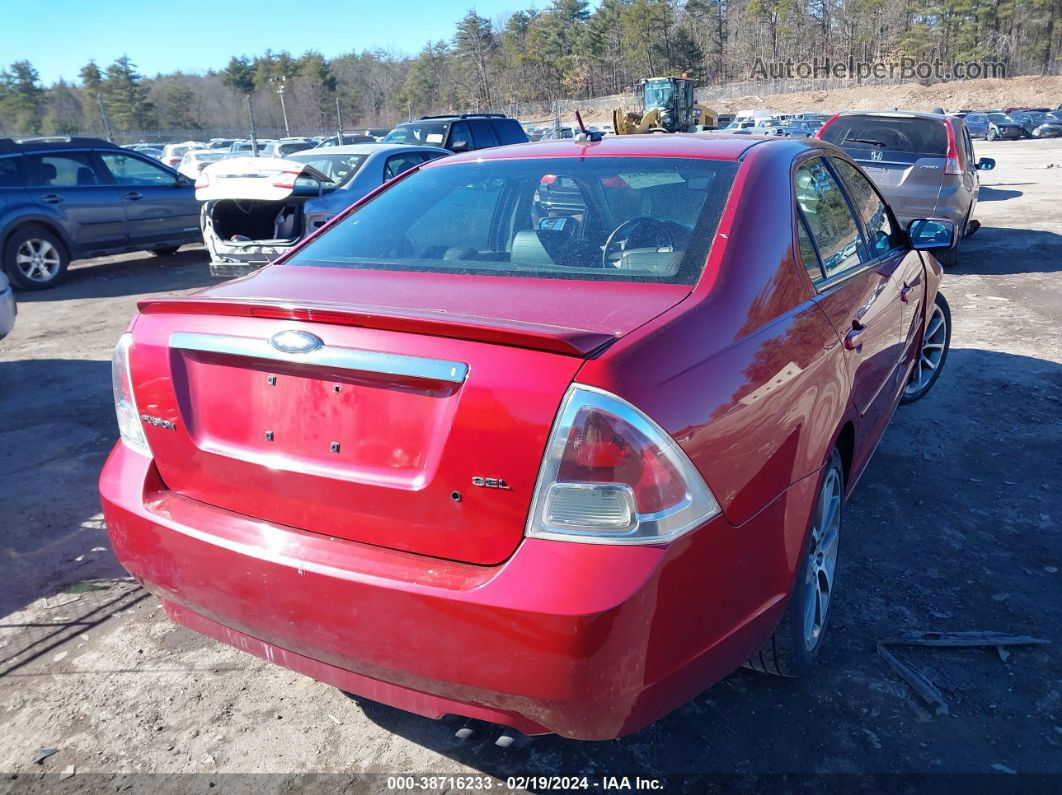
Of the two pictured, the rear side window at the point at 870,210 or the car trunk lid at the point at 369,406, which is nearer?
the car trunk lid at the point at 369,406

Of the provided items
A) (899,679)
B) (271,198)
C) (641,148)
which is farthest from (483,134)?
(899,679)

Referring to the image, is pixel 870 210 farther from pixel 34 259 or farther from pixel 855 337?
pixel 34 259

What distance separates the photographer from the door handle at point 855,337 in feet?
9.07

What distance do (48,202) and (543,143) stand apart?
9268mm

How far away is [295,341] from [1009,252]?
36.5ft

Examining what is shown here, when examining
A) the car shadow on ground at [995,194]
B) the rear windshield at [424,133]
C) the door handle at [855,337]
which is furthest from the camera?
the car shadow on ground at [995,194]

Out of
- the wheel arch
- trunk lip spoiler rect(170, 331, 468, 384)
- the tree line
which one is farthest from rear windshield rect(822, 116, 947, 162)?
the tree line

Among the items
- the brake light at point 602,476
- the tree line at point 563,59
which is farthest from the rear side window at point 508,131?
the tree line at point 563,59

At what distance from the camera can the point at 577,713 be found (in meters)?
1.76

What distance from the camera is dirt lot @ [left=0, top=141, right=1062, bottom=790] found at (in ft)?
7.73

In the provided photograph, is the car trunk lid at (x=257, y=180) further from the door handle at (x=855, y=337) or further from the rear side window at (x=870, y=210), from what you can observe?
the door handle at (x=855, y=337)

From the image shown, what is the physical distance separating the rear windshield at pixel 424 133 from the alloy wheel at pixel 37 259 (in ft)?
18.1

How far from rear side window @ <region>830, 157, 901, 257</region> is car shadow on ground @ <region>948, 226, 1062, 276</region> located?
646 cm

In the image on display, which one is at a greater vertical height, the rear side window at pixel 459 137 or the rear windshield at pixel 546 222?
the rear side window at pixel 459 137
